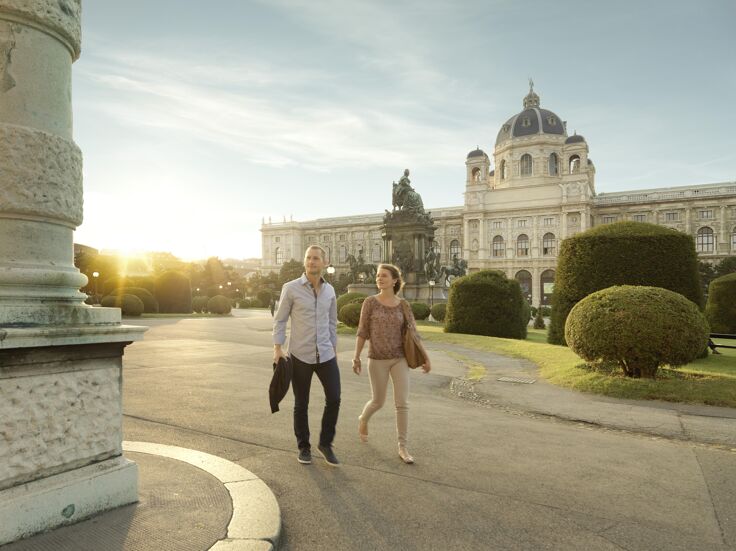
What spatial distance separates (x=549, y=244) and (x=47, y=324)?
81.6m

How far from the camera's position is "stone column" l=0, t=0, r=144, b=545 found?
260 centimetres

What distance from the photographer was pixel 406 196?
30250 mm

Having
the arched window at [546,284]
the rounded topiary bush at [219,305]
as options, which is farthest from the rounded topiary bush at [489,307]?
the arched window at [546,284]

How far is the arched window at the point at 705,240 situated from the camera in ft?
239

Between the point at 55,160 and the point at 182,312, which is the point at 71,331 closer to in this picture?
the point at 55,160

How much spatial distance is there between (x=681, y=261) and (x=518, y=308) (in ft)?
20.3

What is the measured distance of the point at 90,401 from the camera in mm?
2916

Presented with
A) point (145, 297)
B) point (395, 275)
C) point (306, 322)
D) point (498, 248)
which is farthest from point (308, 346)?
point (498, 248)

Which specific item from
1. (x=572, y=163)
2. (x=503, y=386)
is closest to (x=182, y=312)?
(x=503, y=386)

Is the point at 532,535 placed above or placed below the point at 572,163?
below

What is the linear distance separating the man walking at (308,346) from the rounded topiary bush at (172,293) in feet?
101

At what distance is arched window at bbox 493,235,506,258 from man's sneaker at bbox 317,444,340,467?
3165 inches

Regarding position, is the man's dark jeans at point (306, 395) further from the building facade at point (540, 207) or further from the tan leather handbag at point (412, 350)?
the building facade at point (540, 207)

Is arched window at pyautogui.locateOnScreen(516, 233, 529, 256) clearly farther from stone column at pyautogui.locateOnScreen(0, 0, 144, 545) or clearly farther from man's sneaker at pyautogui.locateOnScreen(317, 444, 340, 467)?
stone column at pyautogui.locateOnScreen(0, 0, 144, 545)
